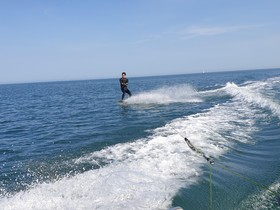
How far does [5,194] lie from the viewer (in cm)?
660

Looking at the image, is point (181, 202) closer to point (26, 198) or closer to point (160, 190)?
point (160, 190)

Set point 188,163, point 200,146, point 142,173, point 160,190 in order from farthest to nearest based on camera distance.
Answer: point 200,146, point 188,163, point 142,173, point 160,190

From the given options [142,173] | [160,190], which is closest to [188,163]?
[142,173]

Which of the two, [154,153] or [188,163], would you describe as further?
[154,153]

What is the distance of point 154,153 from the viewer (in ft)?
28.4

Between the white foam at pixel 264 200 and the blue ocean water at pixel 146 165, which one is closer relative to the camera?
the white foam at pixel 264 200

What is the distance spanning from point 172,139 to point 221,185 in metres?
4.19

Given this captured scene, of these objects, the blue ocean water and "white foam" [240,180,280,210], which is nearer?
"white foam" [240,180,280,210]

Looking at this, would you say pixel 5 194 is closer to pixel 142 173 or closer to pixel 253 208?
pixel 142 173

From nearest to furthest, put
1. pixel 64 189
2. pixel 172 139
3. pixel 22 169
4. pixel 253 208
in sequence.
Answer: pixel 253 208 → pixel 64 189 → pixel 22 169 → pixel 172 139

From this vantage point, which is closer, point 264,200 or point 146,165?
point 264,200

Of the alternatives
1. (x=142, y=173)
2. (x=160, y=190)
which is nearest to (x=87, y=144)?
(x=142, y=173)

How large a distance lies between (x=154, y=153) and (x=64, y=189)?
10.6 ft

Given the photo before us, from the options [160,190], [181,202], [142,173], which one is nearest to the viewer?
[181,202]
